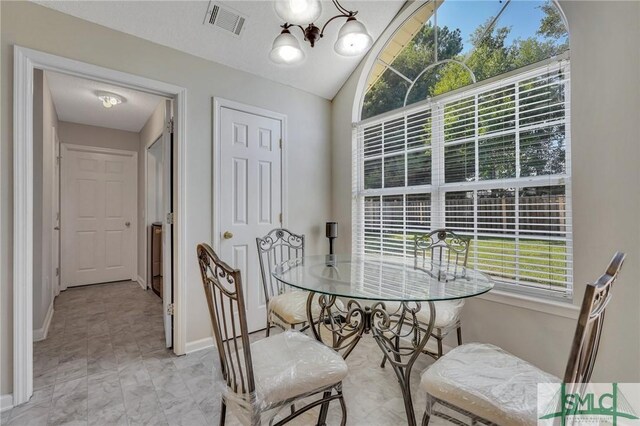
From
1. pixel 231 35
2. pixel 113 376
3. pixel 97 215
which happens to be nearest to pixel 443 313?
pixel 113 376

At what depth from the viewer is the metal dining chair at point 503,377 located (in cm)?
82

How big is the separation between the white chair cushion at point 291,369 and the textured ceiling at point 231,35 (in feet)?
7.65

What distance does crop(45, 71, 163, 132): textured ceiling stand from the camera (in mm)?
3113

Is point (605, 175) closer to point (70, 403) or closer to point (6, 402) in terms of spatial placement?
point (70, 403)

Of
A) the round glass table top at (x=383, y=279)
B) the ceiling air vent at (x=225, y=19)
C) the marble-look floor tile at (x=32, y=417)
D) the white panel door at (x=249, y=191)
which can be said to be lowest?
the marble-look floor tile at (x=32, y=417)

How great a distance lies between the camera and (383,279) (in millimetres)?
1755

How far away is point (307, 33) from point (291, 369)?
5.86 ft

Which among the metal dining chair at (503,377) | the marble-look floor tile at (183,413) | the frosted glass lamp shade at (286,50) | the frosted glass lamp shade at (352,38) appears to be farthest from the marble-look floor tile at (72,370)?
the frosted glass lamp shade at (352,38)

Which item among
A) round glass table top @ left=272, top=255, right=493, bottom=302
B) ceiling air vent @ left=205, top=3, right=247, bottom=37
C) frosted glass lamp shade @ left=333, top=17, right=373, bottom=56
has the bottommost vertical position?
round glass table top @ left=272, top=255, right=493, bottom=302

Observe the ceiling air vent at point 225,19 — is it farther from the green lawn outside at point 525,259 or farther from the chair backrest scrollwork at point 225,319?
the green lawn outside at point 525,259

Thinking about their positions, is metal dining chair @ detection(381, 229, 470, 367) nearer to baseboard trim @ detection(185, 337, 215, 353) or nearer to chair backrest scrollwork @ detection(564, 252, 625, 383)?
chair backrest scrollwork @ detection(564, 252, 625, 383)

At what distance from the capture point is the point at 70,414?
166cm

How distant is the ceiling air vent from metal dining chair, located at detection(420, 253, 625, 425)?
2.68m

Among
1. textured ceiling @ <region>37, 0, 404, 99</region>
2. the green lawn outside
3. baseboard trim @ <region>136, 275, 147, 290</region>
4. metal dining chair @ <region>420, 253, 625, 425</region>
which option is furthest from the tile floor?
textured ceiling @ <region>37, 0, 404, 99</region>
